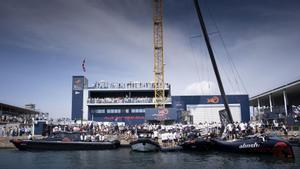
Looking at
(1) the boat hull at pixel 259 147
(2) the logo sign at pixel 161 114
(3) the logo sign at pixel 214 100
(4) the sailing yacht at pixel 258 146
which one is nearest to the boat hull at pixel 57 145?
(4) the sailing yacht at pixel 258 146

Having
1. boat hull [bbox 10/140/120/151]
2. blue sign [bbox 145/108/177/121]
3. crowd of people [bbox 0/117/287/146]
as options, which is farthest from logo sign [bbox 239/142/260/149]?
blue sign [bbox 145/108/177/121]

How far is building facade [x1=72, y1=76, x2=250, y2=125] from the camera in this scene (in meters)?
63.3

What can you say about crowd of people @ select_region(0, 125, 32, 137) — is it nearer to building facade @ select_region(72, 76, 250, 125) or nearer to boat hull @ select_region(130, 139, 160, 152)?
building facade @ select_region(72, 76, 250, 125)

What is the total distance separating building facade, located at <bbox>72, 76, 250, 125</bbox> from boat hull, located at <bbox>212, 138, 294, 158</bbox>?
30.2m

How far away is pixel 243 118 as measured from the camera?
6294cm

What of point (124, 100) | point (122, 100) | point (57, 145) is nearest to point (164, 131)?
point (57, 145)

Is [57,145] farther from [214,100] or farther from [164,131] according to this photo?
[214,100]

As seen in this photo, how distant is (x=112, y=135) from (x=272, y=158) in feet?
80.6

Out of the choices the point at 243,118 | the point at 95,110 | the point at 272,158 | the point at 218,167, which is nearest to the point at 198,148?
the point at 272,158

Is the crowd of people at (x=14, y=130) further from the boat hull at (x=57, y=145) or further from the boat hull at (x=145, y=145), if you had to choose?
the boat hull at (x=145, y=145)

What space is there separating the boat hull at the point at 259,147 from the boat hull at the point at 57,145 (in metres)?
15.2

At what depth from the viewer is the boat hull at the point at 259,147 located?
77.8 ft

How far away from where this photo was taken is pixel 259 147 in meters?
25.5

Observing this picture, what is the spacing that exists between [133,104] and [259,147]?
4441 cm
